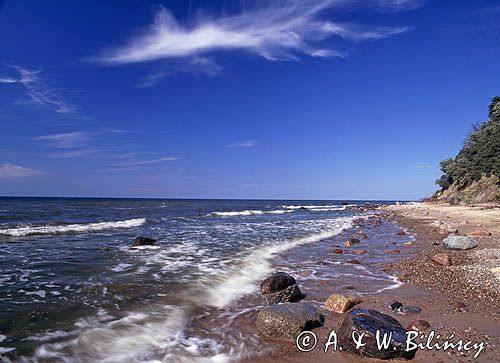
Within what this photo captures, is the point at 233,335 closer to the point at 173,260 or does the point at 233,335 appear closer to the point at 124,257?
the point at 173,260

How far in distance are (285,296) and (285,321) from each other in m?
1.79

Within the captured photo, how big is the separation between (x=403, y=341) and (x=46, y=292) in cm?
692

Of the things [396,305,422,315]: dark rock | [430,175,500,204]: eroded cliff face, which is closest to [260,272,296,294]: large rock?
[396,305,422,315]: dark rock

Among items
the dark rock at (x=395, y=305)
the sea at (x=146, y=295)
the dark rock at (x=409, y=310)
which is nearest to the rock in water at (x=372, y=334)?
the sea at (x=146, y=295)

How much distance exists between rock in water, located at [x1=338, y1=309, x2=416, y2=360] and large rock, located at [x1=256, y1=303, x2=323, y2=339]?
0.58 meters

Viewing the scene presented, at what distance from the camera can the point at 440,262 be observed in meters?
9.20

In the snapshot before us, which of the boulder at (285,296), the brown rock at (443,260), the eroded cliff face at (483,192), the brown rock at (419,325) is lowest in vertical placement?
the boulder at (285,296)

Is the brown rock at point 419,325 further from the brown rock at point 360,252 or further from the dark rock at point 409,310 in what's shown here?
the brown rock at point 360,252

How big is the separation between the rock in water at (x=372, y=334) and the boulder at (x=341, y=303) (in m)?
1.36

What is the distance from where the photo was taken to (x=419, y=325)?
16.1 ft

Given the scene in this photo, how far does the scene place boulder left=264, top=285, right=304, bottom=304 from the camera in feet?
21.7

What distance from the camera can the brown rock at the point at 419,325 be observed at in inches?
190

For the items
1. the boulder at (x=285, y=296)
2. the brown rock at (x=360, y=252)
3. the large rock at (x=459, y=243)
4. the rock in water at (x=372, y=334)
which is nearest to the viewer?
the rock in water at (x=372, y=334)

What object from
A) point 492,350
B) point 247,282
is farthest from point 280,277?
point 492,350
